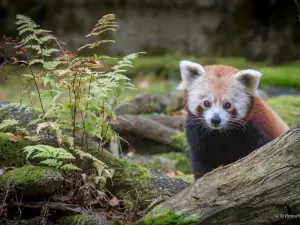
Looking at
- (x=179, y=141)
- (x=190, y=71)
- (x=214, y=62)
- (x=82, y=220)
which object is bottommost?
(x=179, y=141)

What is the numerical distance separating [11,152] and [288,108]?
449 centimetres

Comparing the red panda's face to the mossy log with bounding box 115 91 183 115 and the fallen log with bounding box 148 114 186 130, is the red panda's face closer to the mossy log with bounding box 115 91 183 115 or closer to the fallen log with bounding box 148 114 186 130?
the fallen log with bounding box 148 114 186 130

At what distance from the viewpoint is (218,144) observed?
13.3 feet

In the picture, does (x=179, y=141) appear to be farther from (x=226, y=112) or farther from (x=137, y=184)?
(x=137, y=184)

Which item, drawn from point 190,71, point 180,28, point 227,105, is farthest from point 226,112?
point 180,28

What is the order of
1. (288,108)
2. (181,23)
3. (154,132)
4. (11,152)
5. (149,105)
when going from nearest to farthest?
(11,152) → (154,132) → (149,105) → (288,108) → (181,23)

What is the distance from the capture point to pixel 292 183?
8.37 feet

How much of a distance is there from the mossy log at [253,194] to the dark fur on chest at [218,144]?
1146mm

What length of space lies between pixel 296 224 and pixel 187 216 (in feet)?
1.85

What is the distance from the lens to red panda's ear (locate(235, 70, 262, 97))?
390 cm

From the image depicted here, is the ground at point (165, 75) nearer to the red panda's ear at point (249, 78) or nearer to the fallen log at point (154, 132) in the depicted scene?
the fallen log at point (154, 132)

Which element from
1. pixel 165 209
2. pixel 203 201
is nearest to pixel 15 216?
pixel 165 209

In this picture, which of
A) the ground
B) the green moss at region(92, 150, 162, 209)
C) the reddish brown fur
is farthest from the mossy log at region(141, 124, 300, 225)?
the ground

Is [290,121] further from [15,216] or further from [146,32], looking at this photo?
[146,32]
